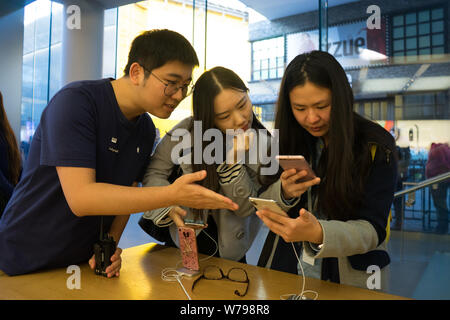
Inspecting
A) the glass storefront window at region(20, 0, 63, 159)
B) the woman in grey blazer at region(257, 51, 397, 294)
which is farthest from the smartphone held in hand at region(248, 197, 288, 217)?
the glass storefront window at region(20, 0, 63, 159)

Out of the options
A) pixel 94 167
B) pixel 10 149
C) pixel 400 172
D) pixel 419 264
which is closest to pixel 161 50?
pixel 94 167

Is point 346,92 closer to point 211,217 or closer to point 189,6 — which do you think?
point 211,217

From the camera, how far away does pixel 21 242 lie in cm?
117

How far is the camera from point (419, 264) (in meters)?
2.69

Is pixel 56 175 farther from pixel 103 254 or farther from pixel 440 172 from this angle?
pixel 440 172

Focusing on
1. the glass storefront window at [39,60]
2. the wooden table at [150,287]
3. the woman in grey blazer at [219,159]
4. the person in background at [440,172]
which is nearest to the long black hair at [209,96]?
the woman in grey blazer at [219,159]

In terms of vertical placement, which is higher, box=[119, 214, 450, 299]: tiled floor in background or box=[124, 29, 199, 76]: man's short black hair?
box=[124, 29, 199, 76]: man's short black hair

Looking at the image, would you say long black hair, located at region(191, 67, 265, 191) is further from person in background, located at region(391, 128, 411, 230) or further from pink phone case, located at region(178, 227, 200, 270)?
person in background, located at region(391, 128, 411, 230)

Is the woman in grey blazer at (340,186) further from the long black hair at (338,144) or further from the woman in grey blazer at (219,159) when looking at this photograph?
the woman in grey blazer at (219,159)

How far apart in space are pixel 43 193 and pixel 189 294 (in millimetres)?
637

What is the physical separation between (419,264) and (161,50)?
266cm

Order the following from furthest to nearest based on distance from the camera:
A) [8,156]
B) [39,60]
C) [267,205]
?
[39,60] < [8,156] < [267,205]

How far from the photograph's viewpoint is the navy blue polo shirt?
1.10 metres

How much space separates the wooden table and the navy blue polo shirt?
0.08 meters
